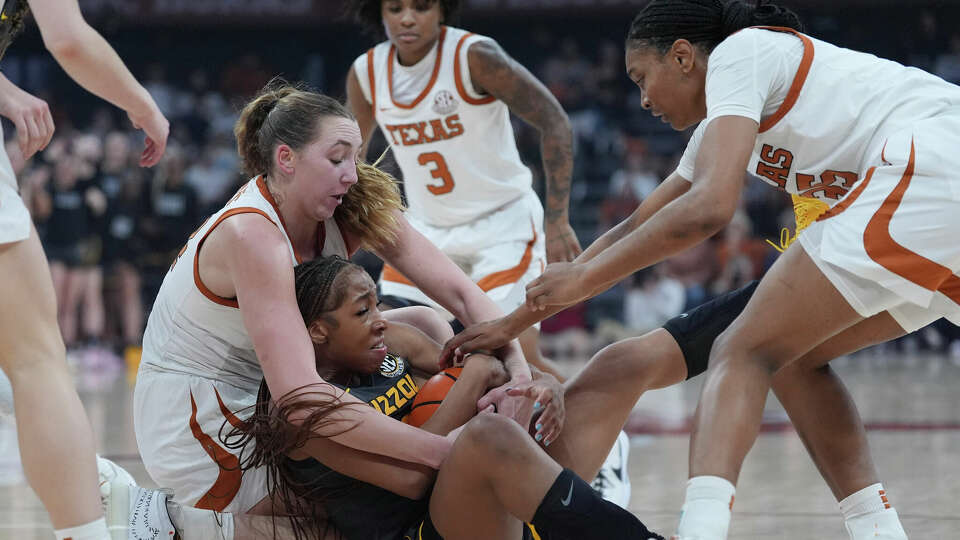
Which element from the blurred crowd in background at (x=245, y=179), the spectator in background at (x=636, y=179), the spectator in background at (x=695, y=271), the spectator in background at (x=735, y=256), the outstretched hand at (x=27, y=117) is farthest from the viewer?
the spectator in background at (x=636, y=179)

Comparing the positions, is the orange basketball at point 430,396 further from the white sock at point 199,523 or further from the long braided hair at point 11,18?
the long braided hair at point 11,18

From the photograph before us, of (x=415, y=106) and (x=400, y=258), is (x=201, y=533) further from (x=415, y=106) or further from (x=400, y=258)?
(x=415, y=106)

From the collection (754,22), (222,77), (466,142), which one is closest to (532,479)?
(754,22)

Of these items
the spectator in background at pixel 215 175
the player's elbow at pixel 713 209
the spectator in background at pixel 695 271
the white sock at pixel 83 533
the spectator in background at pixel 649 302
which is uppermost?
the spectator in background at pixel 215 175

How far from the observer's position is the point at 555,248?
4547 millimetres

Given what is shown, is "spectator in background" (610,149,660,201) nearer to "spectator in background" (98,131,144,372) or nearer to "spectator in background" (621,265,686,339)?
"spectator in background" (621,265,686,339)

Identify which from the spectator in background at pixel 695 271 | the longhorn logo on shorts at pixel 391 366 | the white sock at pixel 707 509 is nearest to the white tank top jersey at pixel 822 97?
the white sock at pixel 707 509

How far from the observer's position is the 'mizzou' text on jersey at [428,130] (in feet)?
15.6

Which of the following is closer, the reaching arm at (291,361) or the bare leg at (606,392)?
the reaching arm at (291,361)

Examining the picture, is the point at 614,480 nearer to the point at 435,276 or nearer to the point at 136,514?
the point at 435,276

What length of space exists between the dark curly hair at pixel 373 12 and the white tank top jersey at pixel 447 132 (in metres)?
0.20

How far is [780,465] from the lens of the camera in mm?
4914

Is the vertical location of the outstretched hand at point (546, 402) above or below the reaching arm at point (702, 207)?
below

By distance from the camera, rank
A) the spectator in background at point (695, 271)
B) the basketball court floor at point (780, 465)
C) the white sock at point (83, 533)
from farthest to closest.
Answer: the spectator in background at point (695, 271) < the basketball court floor at point (780, 465) < the white sock at point (83, 533)
